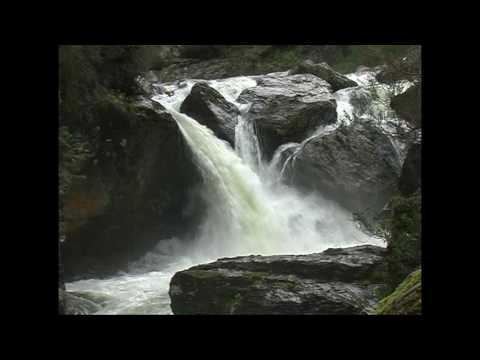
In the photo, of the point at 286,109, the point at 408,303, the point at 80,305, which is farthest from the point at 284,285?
the point at 286,109

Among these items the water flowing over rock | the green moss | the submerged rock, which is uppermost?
the water flowing over rock

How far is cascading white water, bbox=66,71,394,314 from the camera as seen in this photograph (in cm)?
1319

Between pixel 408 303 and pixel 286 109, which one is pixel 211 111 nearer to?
pixel 286 109

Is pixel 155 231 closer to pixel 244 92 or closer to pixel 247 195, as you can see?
pixel 247 195

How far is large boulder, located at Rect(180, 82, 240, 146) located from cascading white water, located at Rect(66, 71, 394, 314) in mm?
317

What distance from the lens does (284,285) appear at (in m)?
7.67

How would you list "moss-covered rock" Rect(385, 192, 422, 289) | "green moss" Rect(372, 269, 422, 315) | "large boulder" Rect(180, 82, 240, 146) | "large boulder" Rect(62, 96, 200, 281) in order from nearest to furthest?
"green moss" Rect(372, 269, 422, 315) < "moss-covered rock" Rect(385, 192, 422, 289) < "large boulder" Rect(62, 96, 200, 281) < "large boulder" Rect(180, 82, 240, 146)

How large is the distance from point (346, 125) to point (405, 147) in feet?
6.20

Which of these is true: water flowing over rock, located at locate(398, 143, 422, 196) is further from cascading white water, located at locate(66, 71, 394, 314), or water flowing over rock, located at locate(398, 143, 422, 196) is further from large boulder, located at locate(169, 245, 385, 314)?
large boulder, located at locate(169, 245, 385, 314)

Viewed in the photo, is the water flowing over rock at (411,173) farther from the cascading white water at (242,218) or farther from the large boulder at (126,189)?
the large boulder at (126,189)

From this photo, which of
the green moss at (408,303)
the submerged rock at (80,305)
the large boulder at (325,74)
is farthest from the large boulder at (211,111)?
the green moss at (408,303)

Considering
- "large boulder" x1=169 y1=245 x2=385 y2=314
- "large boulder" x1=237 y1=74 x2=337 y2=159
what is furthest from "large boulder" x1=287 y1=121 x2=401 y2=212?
"large boulder" x1=169 y1=245 x2=385 y2=314

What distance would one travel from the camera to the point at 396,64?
1444 cm

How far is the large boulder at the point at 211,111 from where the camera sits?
52.7ft
